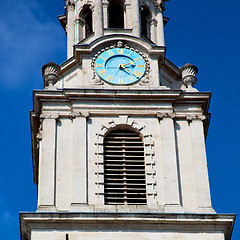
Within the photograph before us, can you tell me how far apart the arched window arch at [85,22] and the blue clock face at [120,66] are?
9.95 feet

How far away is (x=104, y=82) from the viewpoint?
4747cm

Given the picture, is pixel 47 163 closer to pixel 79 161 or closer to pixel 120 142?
pixel 79 161

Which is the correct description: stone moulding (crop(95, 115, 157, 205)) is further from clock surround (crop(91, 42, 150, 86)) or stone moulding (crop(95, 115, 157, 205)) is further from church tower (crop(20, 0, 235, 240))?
clock surround (crop(91, 42, 150, 86))

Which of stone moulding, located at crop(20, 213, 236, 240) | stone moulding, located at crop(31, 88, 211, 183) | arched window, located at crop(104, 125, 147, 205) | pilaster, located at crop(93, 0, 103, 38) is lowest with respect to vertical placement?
stone moulding, located at crop(20, 213, 236, 240)

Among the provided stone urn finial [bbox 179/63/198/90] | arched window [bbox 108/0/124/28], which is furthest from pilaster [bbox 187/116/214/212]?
arched window [bbox 108/0/124/28]

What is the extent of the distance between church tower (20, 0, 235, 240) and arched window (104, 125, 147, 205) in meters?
0.04

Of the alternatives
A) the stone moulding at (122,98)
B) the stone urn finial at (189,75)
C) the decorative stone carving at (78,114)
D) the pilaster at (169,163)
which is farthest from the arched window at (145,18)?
the decorative stone carving at (78,114)

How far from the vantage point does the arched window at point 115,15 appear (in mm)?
52031

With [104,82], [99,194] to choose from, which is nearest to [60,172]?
[99,194]

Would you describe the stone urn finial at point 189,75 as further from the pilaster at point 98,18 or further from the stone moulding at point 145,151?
the pilaster at point 98,18

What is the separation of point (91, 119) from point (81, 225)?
5776 millimetres

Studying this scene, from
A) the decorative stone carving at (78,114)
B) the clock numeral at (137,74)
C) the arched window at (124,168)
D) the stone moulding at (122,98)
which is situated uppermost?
the clock numeral at (137,74)

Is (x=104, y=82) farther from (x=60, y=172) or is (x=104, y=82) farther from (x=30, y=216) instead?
(x=30, y=216)

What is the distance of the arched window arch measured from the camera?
51188mm
